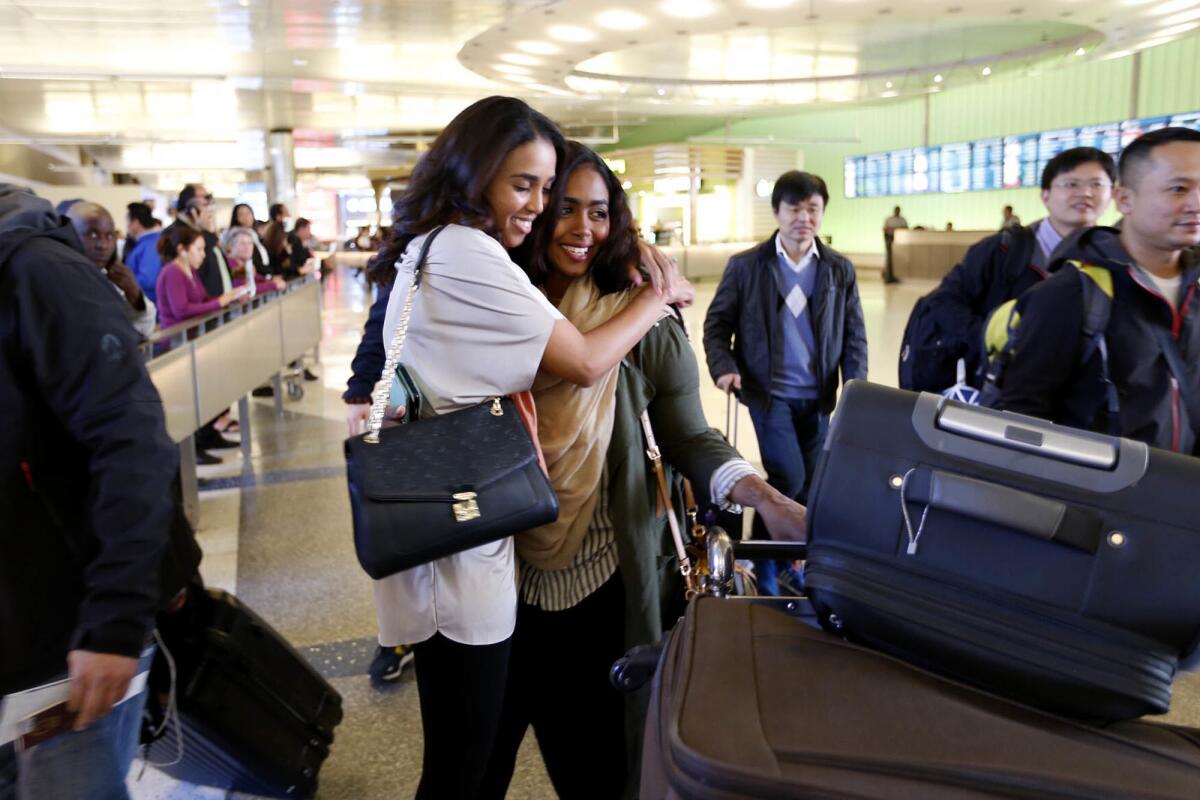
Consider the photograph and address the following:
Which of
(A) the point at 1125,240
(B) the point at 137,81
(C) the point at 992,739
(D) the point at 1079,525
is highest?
(B) the point at 137,81

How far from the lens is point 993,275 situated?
3557 millimetres

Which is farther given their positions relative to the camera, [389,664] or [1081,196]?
[1081,196]

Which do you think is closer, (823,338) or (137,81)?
(823,338)

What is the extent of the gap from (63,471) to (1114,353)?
2.06 meters

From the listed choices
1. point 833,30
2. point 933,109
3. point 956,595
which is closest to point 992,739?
point 956,595

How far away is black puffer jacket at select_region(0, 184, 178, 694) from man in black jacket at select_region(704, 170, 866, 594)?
2730 mm

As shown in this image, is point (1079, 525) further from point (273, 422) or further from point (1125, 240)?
point (273, 422)

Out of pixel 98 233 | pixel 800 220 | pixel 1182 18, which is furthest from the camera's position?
pixel 1182 18

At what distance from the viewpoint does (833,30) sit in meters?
16.9

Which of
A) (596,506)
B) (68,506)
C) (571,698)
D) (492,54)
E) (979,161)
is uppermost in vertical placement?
(492,54)

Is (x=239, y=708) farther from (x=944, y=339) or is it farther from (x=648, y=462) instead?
(x=944, y=339)

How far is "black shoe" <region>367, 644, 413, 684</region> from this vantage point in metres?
3.11

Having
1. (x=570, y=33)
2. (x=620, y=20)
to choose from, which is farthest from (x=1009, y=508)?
(x=570, y=33)

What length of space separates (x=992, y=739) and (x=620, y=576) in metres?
0.93
